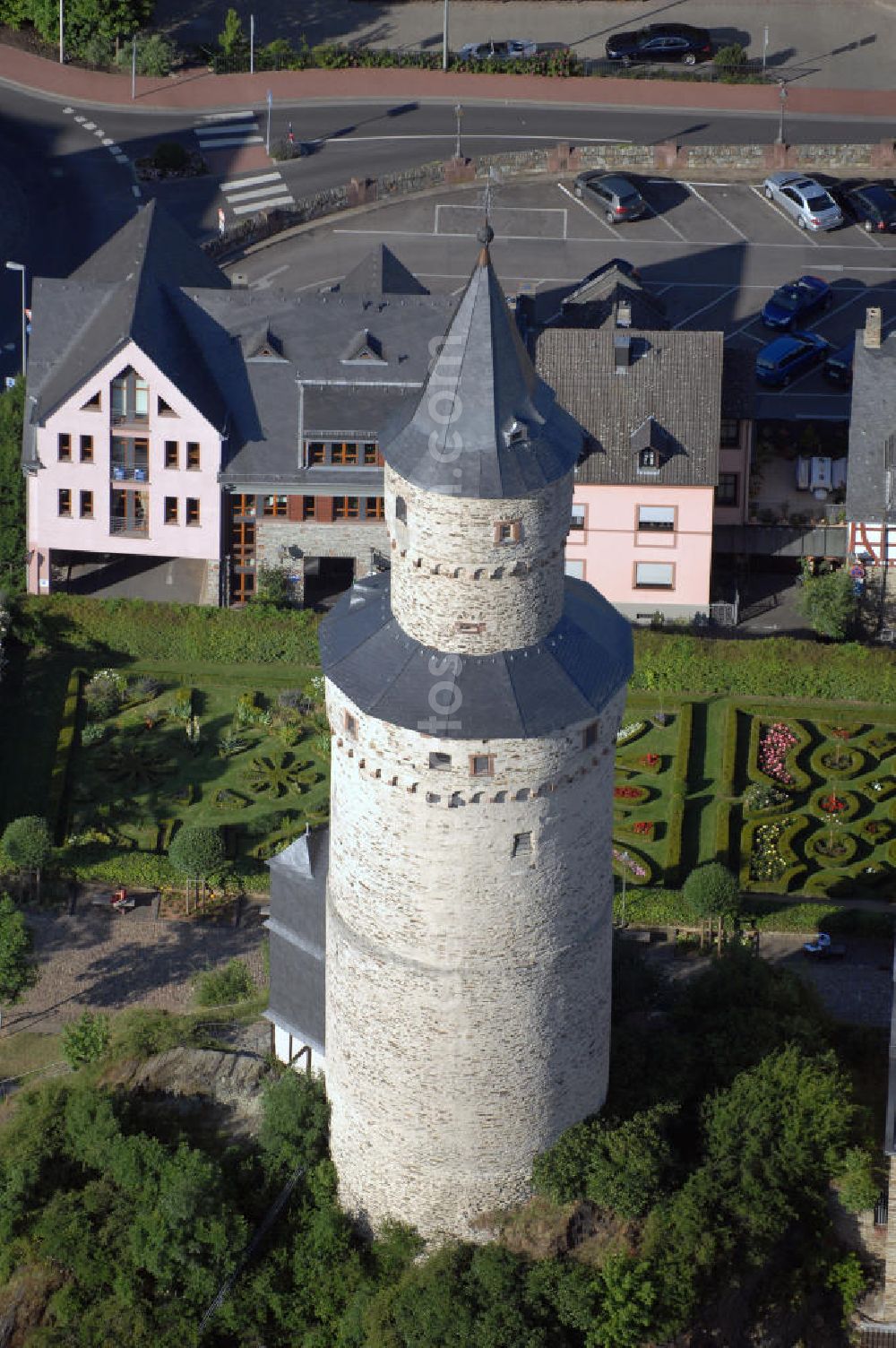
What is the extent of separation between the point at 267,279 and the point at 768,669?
39.4 metres

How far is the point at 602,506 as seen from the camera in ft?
440

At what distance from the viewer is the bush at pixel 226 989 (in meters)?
111

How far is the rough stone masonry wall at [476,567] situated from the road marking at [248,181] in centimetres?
7950

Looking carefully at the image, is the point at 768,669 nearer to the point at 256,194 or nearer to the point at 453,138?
the point at 256,194

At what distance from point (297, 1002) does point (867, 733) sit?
3465 cm

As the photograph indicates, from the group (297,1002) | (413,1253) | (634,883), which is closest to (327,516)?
(634,883)

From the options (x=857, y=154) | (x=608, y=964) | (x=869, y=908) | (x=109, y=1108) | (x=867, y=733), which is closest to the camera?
(x=608, y=964)

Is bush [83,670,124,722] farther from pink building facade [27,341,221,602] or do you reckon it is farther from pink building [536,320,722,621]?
pink building [536,320,722,621]

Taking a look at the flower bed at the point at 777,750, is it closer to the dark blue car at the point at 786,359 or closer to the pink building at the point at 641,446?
the pink building at the point at 641,446

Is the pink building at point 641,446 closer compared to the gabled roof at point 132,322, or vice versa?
the gabled roof at point 132,322

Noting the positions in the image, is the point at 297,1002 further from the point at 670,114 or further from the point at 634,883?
the point at 670,114

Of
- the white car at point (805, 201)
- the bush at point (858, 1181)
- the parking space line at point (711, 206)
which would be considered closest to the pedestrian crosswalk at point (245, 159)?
the parking space line at point (711, 206)

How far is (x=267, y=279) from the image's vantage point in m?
156

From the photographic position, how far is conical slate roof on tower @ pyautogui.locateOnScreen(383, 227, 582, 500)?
Result: 83.1 meters
